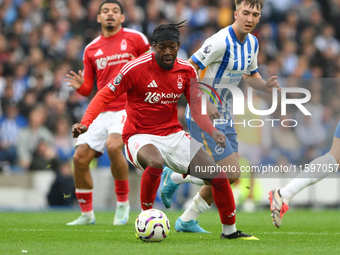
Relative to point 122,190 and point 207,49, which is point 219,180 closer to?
point 207,49

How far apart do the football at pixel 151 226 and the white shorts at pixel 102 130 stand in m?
2.43

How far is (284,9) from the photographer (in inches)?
A: 699

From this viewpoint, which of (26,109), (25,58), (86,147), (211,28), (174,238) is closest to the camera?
(174,238)

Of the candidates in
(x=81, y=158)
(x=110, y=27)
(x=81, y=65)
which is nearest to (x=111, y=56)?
(x=110, y=27)

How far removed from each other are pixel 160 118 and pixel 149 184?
767 millimetres

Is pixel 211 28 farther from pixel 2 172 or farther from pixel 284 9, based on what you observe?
pixel 2 172

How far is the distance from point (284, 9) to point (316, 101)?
612 cm

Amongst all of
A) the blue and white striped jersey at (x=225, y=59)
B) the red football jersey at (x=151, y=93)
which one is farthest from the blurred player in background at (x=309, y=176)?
the red football jersey at (x=151, y=93)

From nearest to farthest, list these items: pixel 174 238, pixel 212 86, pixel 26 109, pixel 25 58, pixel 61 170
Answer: pixel 174 238 < pixel 212 86 < pixel 61 170 < pixel 26 109 < pixel 25 58

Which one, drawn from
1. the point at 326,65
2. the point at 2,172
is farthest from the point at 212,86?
the point at 326,65

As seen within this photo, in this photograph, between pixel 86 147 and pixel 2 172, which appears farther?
pixel 2 172

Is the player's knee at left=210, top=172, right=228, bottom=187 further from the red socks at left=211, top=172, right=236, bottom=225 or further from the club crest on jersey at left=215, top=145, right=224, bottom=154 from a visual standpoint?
the club crest on jersey at left=215, top=145, right=224, bottom=154

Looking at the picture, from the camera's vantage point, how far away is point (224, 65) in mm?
7383

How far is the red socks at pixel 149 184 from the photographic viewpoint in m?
6.28
